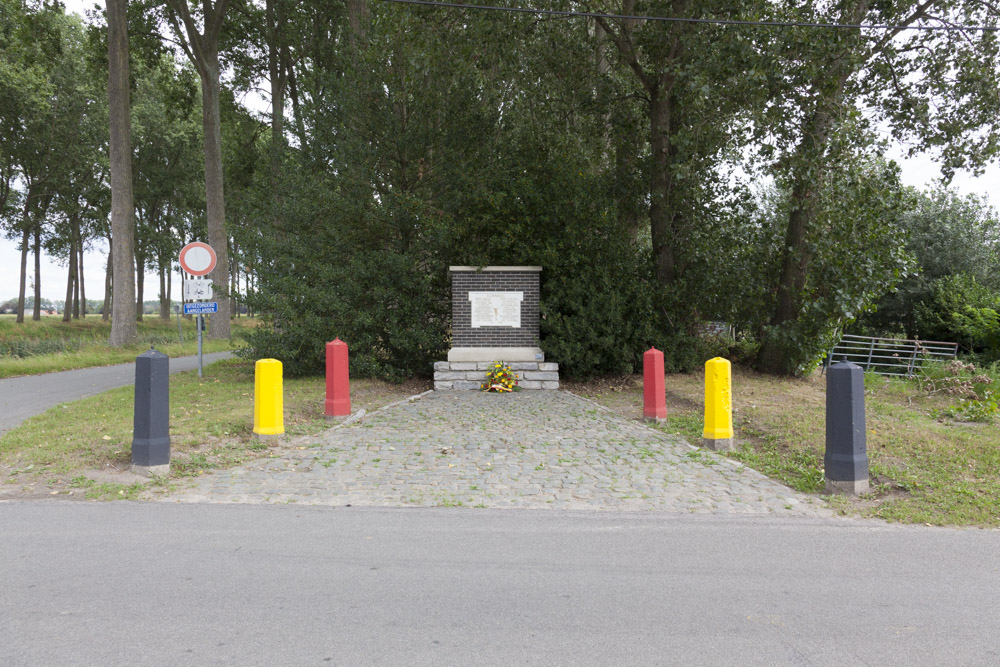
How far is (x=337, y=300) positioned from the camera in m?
13.6

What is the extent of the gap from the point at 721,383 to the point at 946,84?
10724 mm

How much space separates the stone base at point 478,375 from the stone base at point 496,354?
0.21 metres

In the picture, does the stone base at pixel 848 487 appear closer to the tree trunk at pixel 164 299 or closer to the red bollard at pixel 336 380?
the red bollard at pixel 336 380

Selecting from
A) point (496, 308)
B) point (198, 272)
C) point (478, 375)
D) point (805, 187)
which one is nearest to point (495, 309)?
point (496, 308)

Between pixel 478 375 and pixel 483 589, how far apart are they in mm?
9678

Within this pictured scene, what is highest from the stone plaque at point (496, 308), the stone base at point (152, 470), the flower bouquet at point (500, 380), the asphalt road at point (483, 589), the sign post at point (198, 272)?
the sign post at point (198, 272)

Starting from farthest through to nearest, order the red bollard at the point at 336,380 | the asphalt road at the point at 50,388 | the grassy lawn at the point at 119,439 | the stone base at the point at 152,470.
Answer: the asphalt road at the point at 50,388 < the red bollard at the point at 336,380 < the stone base at the point at 152,470 < the grassy lawn at the point at 119,439

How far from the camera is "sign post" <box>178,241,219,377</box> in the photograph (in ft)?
42.2

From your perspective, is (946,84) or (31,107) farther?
(31,107)

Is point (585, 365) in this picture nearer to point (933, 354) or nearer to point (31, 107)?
point (933, 354)

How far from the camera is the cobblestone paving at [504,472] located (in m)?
5.57

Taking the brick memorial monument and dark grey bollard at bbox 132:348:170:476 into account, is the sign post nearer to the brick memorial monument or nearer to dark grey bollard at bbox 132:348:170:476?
the brick memorial monument

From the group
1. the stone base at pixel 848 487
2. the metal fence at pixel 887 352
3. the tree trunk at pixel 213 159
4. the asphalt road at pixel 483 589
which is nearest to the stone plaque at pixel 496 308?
the stone base at pixel 848 487

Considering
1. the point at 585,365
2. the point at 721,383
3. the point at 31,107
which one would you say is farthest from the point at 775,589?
the point at 31,107
